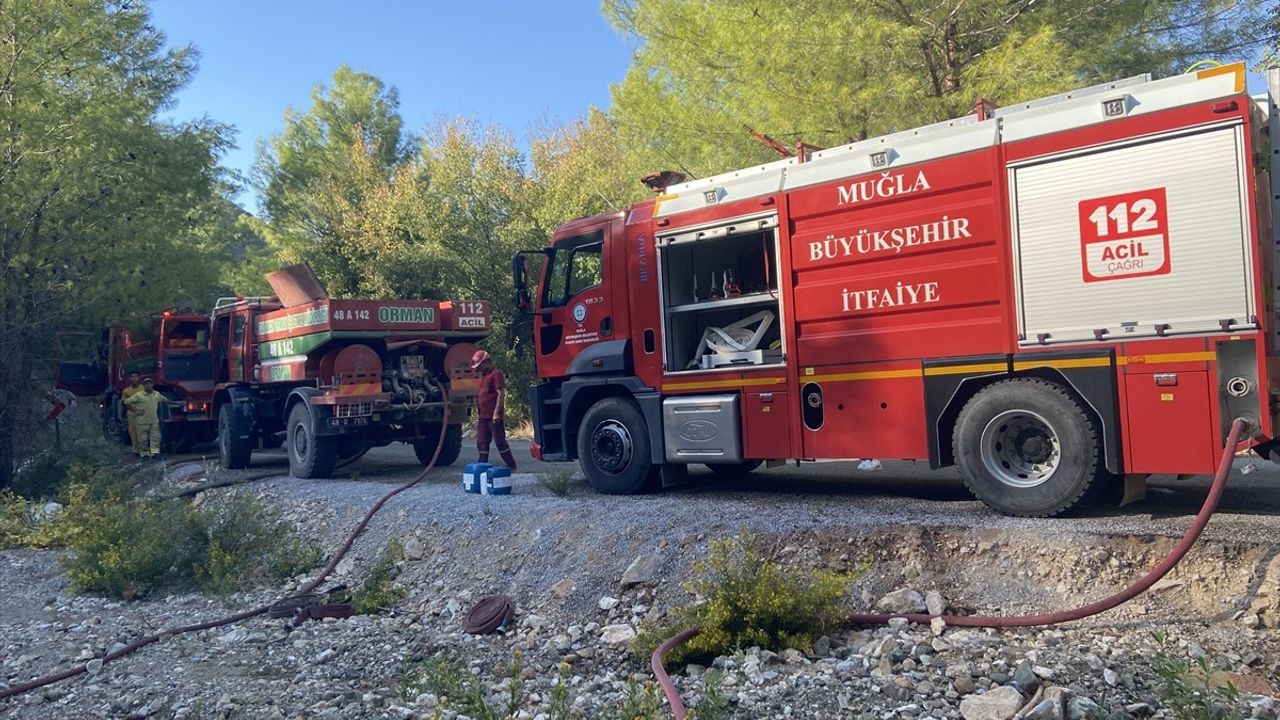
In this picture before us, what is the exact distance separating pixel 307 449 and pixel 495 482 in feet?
13.9

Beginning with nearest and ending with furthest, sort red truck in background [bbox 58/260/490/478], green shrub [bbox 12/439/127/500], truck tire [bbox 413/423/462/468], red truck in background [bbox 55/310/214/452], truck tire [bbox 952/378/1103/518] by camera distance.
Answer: truck tire [bbox 952/378/1103/518] < red truck in background [bbox 58/260/490/478] < green shrub [bbox 12/439/127/500] < truck tire [bbox 413/423/462/468] < red truck in background [bbox 55/310/214/452]

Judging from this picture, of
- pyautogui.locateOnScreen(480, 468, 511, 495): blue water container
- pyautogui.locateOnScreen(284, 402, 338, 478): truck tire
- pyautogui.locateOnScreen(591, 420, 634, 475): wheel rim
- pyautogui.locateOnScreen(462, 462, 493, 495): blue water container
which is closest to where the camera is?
pyautogui.locateOnScreen(591, 420, 634, 475): wheel rim

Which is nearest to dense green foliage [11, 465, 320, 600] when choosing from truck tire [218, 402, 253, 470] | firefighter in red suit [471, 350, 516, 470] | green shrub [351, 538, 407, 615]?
green shrub [351, 538, 407, 615]

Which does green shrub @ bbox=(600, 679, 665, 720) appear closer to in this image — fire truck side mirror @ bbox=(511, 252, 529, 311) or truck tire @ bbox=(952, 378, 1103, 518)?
truck tire @ bbox=(952, 378, 1103, 518)

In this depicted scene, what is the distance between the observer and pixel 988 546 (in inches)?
246

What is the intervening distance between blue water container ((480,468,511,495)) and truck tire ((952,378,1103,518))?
4622mm

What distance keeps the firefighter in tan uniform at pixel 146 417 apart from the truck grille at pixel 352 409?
6286 mm

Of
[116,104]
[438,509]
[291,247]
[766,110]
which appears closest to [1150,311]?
[438,509]

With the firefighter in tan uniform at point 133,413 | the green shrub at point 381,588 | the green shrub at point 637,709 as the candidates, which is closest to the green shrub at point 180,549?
the green shrub at point 381,588

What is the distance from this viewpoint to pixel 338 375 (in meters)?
12.5

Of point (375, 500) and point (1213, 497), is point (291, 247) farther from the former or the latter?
point (1213, 497)

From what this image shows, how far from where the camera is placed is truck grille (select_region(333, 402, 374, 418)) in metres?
12.3

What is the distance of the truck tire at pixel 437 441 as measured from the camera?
1388 centimetres

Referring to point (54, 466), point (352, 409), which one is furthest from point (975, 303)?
point (54, 466)
